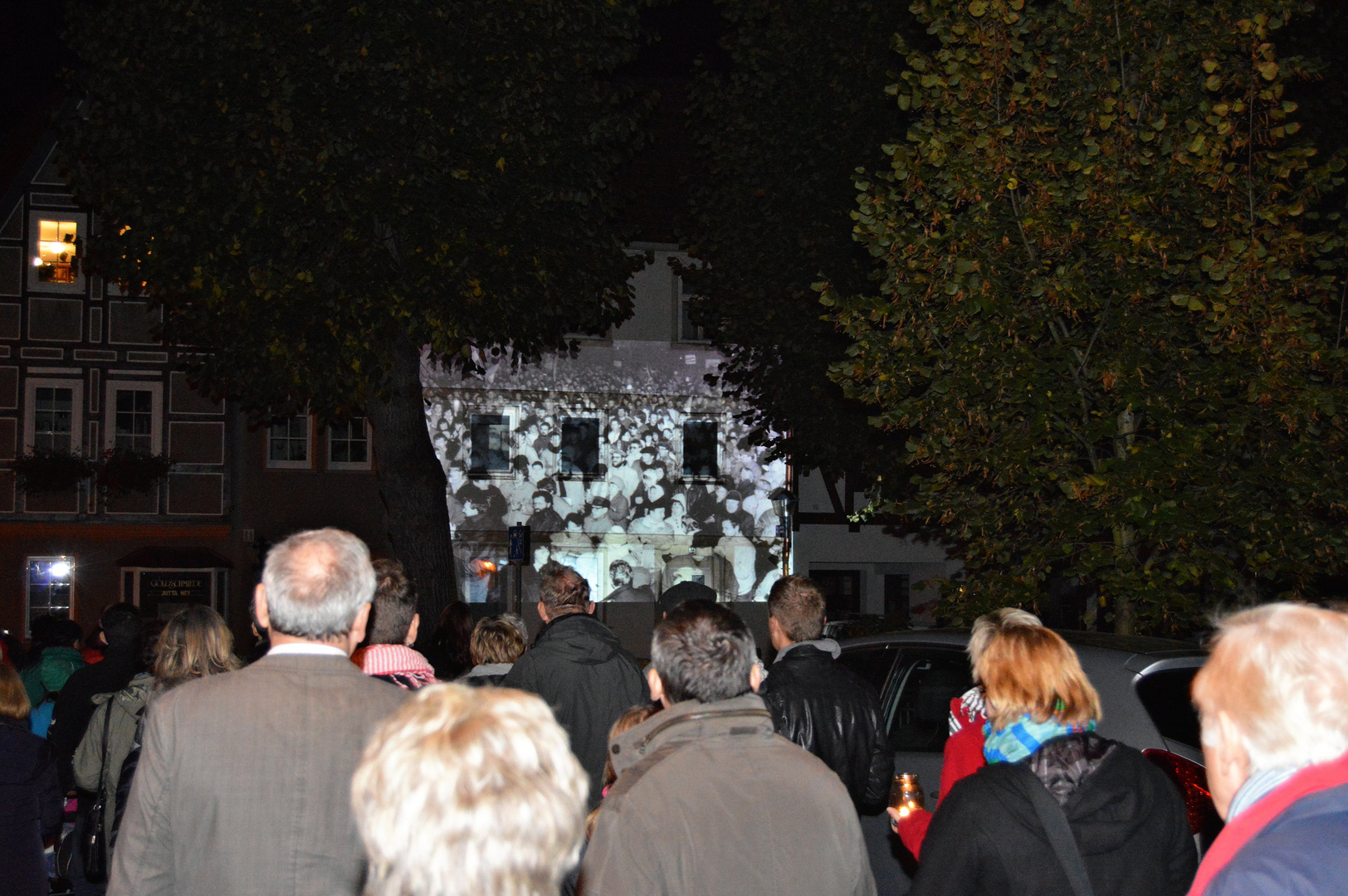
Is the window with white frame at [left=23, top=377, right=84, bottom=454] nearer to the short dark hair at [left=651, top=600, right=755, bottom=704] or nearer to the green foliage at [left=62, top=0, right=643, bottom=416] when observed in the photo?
the green foliage at [left=62, top=0, right=643, bottom=416]

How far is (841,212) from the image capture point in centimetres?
1780

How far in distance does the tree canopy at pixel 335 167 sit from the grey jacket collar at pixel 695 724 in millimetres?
12406

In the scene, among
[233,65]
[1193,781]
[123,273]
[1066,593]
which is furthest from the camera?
[1066,593]

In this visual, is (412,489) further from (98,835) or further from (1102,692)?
(1102,692)

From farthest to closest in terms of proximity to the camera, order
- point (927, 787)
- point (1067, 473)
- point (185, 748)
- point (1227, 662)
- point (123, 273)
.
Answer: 1. point (123, 273)
2. point (1067, 473)
3. point (927, 787)
4. point (185, 748)
5. point (1227, 662)

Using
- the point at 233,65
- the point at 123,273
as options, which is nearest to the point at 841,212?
the point at 233,65

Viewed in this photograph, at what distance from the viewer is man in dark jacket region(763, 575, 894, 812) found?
511cm

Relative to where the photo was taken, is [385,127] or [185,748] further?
[385,127]

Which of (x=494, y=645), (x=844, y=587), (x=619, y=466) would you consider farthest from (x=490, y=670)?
(x=844, y=587)

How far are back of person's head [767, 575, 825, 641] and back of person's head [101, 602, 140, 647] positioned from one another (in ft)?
11.9

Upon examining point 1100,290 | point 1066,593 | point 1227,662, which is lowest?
point 1066,593

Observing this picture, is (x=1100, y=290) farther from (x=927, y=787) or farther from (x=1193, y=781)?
(x=1193, y=781)

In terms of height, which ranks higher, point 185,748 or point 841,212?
point 841,212

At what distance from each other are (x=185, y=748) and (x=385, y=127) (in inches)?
521
